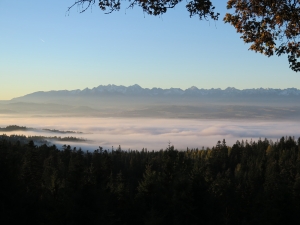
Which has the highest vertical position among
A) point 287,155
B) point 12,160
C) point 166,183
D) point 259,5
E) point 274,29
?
point 259,5

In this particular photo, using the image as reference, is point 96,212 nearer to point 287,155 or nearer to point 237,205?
point 237,205

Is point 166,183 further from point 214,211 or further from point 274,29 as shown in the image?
point 274,29

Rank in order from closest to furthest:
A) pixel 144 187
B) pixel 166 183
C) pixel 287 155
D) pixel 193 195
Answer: pixel 193 195 → pixel 144 187 → pixel 166 183 → pixel 287 155

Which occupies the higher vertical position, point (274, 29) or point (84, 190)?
point (274, 29)

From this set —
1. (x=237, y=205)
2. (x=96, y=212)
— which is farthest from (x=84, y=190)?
(x=237, y=205)

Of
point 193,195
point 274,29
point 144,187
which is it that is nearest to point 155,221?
point 193,195

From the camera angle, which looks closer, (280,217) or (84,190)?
(84,190)

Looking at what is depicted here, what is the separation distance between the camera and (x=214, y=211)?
37531 mm

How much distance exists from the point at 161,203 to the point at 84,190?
1183 cm

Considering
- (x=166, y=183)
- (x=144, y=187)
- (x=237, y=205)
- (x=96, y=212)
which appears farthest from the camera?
(x=237, y=205)

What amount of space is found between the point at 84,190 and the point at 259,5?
2429 centimetres

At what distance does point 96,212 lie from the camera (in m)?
30.2

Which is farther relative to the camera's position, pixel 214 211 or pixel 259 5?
pixel 214 211

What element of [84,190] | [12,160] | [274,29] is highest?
[274,29]
